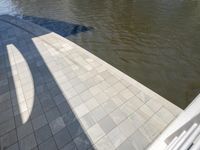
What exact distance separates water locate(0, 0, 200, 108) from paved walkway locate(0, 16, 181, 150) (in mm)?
804

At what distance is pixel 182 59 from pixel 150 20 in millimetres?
2924

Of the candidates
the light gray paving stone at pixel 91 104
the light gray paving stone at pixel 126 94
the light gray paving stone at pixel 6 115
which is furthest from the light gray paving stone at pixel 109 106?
the light gray paving stone at pixel 6 115

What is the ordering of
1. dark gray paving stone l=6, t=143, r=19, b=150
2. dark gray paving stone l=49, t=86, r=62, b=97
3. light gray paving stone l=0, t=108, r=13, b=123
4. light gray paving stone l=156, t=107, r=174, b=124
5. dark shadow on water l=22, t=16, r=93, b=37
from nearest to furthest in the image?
dark gray paving stone l=6, t=143, r=19, b=150, light gray paving stone l=156, t=107, r=174, b=124, light gray paving stone l=0, t=108, r=13, b=123, dark gray paving stone l=49, t=86, r=62, b=97, dark shadow on water l=22, t=16, r=93, b=37

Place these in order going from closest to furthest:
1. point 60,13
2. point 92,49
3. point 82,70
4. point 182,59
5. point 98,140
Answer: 1. point 98,140
2. point 82,70
3. point 182,59
4. point 92,49
5. point 60,13

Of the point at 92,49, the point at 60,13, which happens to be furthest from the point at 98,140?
the point at 60,13

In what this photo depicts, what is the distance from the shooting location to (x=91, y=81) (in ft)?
11.4

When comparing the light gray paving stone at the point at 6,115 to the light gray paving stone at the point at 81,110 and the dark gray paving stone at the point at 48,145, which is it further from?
the light gray paving stone at the point at 81,110

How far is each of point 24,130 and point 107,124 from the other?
131cm

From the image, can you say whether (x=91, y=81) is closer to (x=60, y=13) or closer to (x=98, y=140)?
(x=98, y=140)

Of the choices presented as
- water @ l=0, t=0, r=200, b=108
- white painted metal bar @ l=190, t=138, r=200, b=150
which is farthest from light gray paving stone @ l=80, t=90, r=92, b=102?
white painted metal bar @ l=190, t=138, r=200, b=150

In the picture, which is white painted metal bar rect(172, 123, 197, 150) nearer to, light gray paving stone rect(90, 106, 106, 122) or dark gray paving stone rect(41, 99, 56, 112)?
light gray paving stone rect(90, 106, 106, 122)

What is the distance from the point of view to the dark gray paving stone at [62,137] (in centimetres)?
237

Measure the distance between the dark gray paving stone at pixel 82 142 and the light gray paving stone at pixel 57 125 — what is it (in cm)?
34

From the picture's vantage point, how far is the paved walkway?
240 cm
